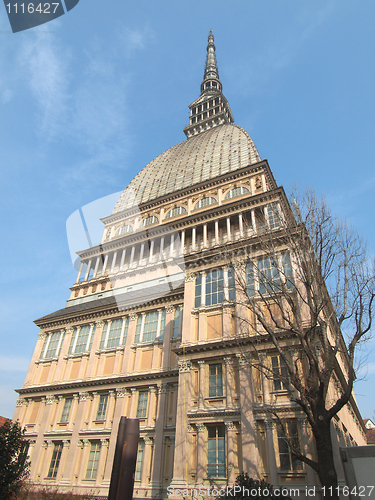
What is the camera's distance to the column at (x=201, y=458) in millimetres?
21234

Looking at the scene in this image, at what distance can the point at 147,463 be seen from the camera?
27625 mm

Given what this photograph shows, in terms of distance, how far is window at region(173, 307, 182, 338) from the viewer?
3235 cm

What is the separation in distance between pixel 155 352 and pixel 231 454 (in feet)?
42.2

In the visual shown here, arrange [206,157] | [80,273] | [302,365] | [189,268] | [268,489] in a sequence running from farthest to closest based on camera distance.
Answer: [206,157]
[80,273]
[189,268]
[302,365]
[268,489]

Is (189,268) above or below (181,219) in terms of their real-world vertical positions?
below

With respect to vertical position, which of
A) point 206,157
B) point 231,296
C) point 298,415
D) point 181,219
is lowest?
point 298,415

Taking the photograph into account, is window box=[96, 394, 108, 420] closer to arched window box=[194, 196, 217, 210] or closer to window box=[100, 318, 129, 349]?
window box=[100, 318, 129, 349]

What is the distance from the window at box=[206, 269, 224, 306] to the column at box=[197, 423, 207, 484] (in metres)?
8.92

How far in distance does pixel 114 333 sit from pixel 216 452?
17.9m

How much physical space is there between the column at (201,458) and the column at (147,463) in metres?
7.62

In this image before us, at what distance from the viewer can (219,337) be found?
25812 millimetres

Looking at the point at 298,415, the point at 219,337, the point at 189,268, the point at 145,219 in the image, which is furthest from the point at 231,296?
the point at 145,219

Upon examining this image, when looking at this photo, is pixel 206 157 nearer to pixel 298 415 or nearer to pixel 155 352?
pixel 155 352

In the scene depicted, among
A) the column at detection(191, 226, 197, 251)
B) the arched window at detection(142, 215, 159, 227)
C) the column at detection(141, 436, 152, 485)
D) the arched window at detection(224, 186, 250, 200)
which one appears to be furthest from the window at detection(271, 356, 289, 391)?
the arched window at detection(142, 215, 159, 227)
